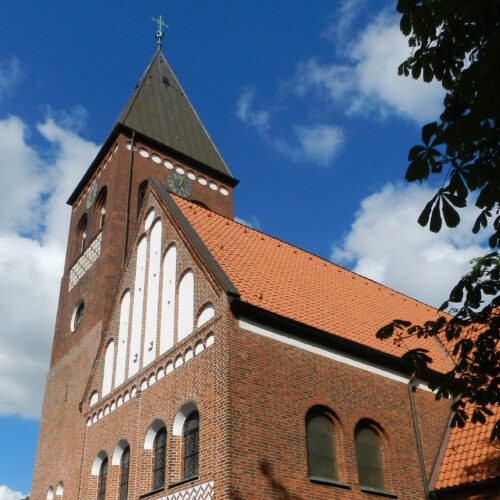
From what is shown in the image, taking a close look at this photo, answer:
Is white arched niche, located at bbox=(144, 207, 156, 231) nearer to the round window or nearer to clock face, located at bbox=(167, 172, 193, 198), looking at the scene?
the round window

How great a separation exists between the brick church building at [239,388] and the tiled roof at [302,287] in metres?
0.06

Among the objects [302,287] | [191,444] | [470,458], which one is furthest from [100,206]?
[470,458]

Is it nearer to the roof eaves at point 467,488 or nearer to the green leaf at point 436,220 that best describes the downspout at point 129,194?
the roof eaves at point 467,488

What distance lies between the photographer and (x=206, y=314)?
12.9m

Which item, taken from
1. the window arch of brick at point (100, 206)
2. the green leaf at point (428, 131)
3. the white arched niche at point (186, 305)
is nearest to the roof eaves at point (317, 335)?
the white arched niche at point (186, 305)

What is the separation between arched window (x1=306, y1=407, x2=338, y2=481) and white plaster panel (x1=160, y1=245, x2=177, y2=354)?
3570 millimetres

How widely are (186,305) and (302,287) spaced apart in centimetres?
332

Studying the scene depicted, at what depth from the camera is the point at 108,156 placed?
25.2 meters

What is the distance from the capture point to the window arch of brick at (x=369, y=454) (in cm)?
1284

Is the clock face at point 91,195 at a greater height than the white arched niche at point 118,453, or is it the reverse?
the clock face at point 91,195

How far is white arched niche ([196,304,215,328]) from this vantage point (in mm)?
12719

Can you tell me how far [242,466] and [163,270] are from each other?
6266 millimetres

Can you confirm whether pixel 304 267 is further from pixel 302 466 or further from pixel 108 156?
pixel 108 156

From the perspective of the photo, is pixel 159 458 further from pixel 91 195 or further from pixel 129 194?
pixel 91 195
